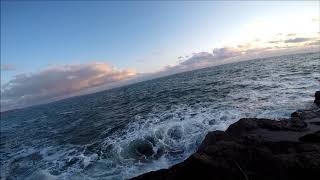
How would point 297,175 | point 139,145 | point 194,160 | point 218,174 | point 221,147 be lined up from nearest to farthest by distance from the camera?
point 297,175
point 218,174
point 194,160
point 221,147
point 139,145

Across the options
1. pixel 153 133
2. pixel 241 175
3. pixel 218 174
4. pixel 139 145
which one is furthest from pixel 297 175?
pixel 153 133

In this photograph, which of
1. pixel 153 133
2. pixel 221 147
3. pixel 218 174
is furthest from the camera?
pixel 153 133

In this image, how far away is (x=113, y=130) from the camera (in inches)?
939

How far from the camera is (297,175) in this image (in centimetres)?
762

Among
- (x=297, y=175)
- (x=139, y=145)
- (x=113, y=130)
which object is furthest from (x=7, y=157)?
(x=297, y=175)

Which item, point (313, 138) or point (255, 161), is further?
point (313, 138)

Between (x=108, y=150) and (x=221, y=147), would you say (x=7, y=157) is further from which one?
(x=221, y=147)

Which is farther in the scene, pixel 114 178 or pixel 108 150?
pixel 108 150

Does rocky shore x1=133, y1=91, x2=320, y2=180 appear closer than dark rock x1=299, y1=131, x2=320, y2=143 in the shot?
Yes

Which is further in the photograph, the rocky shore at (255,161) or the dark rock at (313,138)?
the dark rock at (313,138)

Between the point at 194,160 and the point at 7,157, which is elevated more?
the point at 194,160

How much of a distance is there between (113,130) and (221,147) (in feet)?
52.0

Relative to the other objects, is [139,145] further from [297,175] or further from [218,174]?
[297,175]

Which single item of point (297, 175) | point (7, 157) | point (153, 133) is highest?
point (297, 175)
